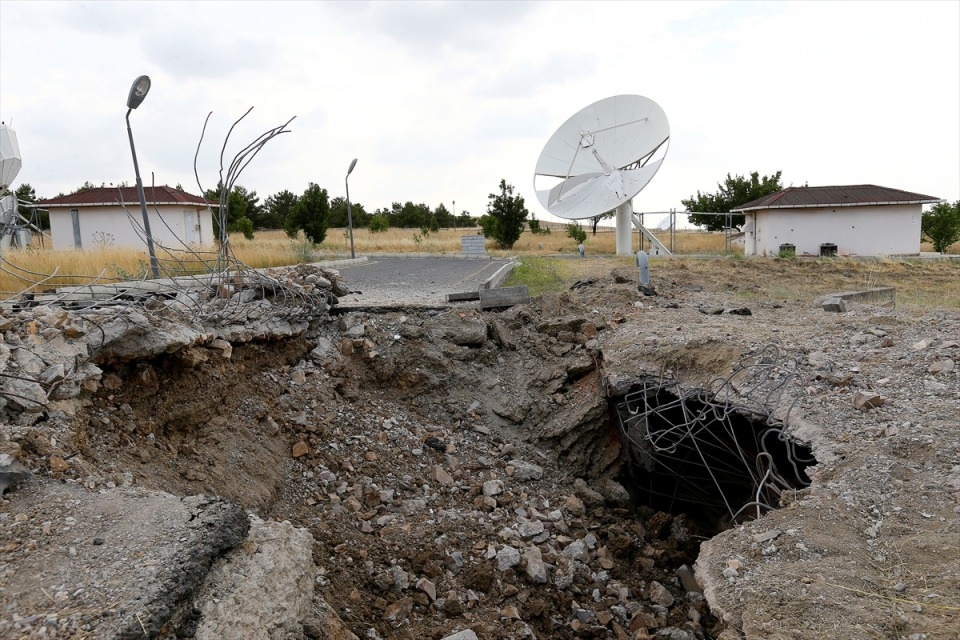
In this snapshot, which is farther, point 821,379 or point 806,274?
point 806,274

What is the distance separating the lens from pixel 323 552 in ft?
14.0

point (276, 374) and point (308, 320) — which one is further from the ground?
point (308, 320)

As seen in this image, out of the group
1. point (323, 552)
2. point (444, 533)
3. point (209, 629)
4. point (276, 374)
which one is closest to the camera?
point (209, 629)

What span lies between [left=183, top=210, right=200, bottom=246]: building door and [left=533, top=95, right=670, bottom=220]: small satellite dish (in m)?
13.0

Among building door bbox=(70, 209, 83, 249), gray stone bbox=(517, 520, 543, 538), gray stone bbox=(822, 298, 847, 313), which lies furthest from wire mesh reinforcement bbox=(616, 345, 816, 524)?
building door bbox=(70, 209, 83, 249)

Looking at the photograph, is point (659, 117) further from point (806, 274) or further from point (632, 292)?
point (632, 292)

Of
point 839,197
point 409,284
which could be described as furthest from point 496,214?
point 409,284

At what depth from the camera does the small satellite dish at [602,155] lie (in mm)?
22125

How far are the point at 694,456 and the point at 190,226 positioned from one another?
74.6 ft

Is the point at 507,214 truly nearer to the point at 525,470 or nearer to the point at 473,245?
the point at 473,245

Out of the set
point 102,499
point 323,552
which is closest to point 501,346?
point 323,552

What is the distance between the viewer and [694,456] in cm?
658

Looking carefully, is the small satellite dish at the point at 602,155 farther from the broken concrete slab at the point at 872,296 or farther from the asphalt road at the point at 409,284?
the broken concrete slab at the point at 872,296

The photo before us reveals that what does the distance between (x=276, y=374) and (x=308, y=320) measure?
2.75 feet
